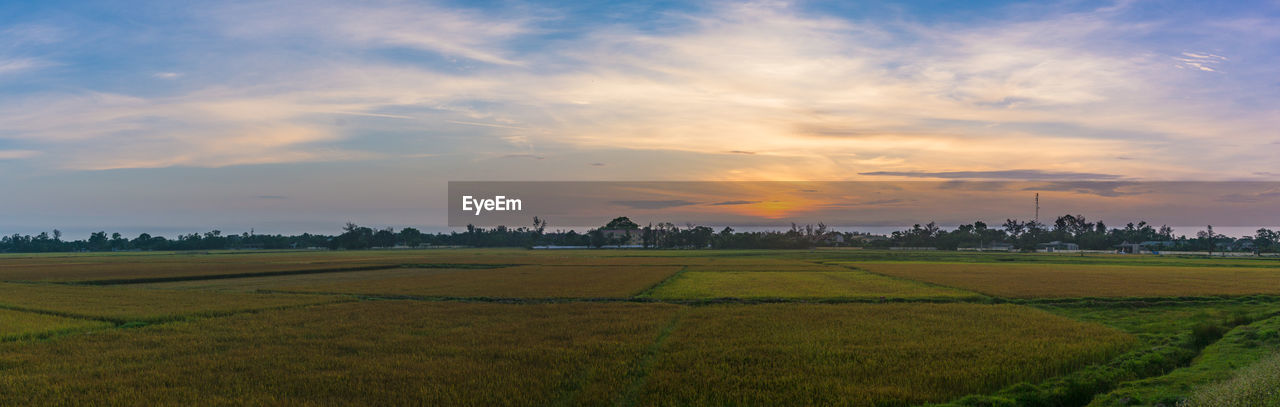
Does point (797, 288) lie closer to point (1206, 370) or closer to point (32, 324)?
point (1206, 370)

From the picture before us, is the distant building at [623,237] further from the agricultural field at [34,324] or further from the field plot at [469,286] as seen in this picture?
the agricultural field at [34,324]

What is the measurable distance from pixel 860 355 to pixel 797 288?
1879cm

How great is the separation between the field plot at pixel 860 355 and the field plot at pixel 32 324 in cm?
1743

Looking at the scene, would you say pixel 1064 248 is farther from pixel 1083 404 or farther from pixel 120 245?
pixel 120 245

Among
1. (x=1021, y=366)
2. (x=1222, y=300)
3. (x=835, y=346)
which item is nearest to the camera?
(x=1021, y=366)

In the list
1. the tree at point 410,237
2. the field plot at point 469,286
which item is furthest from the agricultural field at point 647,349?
the tree at point 410,237

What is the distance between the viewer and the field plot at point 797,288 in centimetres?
2878

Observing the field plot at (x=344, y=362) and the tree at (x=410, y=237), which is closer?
the field plot at (x=344, y=362)

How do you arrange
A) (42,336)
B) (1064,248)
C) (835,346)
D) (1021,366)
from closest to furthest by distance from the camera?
(1021,366), (835,346), (42,336), (1064,248)

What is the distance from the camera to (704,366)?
13070 mm

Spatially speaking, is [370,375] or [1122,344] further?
[1122,344]

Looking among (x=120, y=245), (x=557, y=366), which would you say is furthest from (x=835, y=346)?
(x=120, y=245)

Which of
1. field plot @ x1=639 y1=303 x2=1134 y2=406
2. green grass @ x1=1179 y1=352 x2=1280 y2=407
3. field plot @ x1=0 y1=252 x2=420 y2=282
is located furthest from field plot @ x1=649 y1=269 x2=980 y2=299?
field plot @ x1=0 y1=252 x2=420 y2=282

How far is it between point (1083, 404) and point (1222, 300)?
22.9 metres
